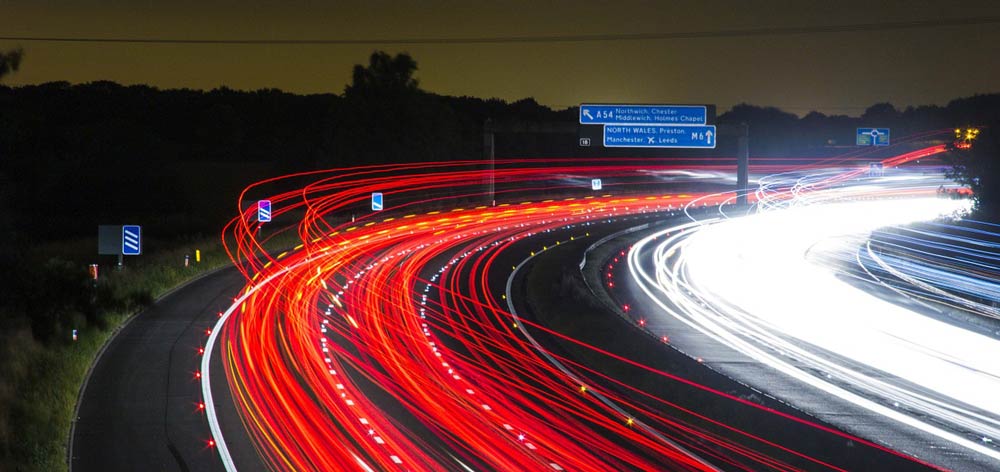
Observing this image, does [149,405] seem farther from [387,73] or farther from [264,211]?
[387,73]

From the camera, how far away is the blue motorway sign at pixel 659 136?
56.4 meters

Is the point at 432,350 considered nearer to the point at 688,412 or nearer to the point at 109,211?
the point at 688,412

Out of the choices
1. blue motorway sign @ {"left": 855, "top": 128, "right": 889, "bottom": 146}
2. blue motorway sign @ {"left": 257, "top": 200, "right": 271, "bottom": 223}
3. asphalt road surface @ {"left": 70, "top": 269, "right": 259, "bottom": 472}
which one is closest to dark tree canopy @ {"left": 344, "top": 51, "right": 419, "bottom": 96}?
blue motorway sign @ {"left": 855, "top": 128, "right": 889, "bottom": 146}

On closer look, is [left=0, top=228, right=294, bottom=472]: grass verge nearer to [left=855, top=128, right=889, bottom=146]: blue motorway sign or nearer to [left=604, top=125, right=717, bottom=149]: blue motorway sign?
[left=604, top=125, right=717, bottom=149]: blue motorway sign

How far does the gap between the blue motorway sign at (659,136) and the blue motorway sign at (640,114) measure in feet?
0.90

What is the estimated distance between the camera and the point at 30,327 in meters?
22.5

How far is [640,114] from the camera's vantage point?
56344 millimetres

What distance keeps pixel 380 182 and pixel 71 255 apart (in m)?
28.1

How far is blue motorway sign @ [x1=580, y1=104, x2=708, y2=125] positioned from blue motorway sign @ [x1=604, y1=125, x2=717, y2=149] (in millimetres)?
276

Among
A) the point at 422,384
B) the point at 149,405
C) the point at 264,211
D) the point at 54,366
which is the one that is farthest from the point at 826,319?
the point at 264,211

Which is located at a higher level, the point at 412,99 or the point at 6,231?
the point at 412,99

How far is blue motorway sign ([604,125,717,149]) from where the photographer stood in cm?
5638

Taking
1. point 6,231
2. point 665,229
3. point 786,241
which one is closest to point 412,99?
point 665,229

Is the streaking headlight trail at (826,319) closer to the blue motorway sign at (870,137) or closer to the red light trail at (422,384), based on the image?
the red light trail at (422,384)
